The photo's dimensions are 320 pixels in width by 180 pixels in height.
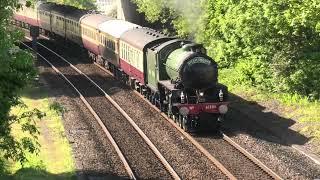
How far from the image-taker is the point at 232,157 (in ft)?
57.3

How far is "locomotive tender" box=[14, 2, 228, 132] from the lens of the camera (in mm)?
20469

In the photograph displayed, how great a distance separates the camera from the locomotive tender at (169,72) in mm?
20469

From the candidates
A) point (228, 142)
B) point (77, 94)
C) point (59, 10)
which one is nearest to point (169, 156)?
point (228, 142)

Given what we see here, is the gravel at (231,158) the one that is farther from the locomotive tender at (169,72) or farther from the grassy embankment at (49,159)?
the grassy embankment at (49,159)

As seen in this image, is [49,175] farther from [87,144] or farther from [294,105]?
[294,105]

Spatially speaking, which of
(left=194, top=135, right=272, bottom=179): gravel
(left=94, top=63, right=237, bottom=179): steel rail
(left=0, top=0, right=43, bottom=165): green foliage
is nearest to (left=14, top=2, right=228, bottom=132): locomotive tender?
(left=94, top=63, right=237, bottom=179): steel rail

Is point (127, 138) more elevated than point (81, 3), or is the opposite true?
point (81, 3)

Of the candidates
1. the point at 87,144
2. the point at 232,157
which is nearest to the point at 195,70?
the point at 232,157

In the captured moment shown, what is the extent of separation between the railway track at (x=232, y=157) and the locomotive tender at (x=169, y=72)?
1.08 m

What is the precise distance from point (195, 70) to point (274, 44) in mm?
6016

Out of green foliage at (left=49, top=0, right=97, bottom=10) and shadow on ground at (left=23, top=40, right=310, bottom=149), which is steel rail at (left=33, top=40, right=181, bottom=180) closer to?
shadow on ground at (left=23, top=40, right=310, bottom=149)

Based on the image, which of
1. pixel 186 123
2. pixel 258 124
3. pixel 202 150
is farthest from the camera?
pixel 258 124

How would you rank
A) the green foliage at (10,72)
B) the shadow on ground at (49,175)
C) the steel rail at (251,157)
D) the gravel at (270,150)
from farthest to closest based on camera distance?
1. the gravel at (270,150)
2. the shadow on ground at (49,175)
3. the steel rail at (251,157)
4. the green foliage at (10,72)

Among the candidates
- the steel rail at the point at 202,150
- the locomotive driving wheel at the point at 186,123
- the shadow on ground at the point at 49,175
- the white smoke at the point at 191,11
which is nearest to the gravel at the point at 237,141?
the steel rail at the point at 202,150
